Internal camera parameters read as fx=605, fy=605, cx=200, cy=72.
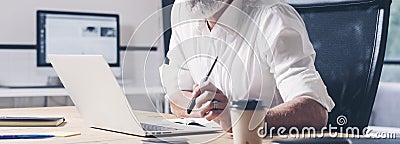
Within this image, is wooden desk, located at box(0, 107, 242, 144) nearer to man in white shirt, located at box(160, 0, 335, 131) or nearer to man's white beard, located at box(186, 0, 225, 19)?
man in white shirt, located at box(160, 0, 335, 131)

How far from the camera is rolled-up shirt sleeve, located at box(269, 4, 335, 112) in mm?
1445

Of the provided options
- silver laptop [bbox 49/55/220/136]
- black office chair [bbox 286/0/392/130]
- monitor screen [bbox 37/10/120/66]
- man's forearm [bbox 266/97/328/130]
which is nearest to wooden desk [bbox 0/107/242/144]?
silver laptop [bbox 49/55/220/136]

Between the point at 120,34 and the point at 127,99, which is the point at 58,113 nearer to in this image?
the point at 127,99

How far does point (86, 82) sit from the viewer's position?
3.95 feet

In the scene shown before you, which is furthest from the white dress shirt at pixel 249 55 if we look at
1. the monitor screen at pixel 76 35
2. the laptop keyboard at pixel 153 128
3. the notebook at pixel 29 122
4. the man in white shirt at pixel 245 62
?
the monitor screen at pixel 76 35

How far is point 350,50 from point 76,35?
7.69 feet

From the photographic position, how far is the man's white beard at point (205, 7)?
177cm

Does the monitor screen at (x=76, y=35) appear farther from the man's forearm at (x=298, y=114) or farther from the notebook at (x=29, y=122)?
the man's forearm at (x=298, y=114)

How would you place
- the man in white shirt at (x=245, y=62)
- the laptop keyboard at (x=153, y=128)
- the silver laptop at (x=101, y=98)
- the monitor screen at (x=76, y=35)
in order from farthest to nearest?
the monitor screen at (x=76, y=35)
the man in white shirt at (x=245, y=62)
the laptop keyboard at (x=153, y=128)
the silver laptop at (x=101, y=98)

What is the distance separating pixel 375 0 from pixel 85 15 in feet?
7.85

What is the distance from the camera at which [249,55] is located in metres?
1.72

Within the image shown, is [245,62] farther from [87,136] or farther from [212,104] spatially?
[87,136]

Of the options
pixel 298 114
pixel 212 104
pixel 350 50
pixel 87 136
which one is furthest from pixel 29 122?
pixel 350 50

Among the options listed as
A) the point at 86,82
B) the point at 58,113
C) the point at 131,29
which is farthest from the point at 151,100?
the point at 131,29
